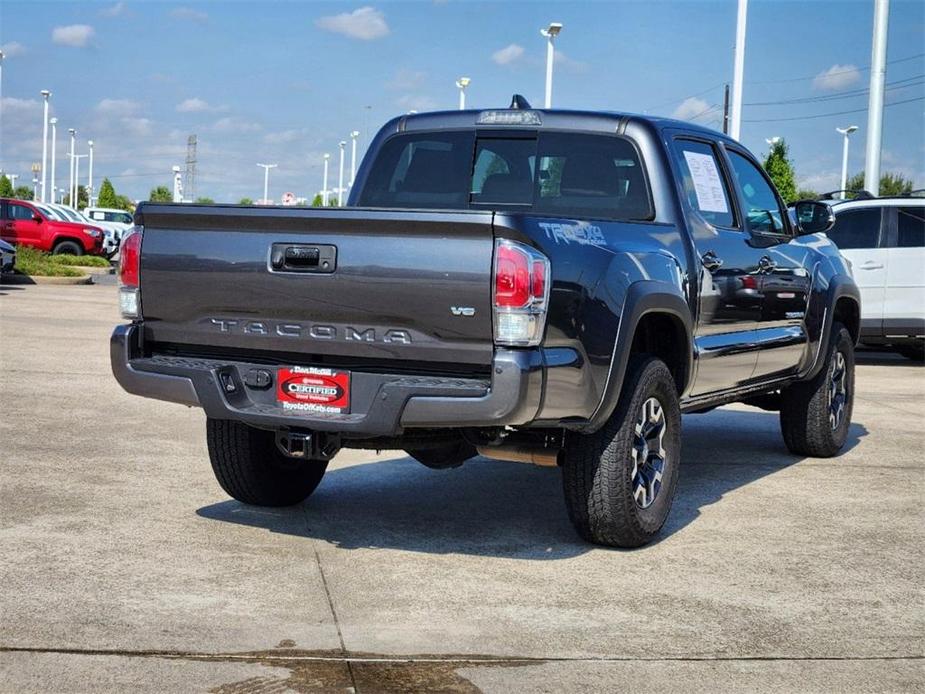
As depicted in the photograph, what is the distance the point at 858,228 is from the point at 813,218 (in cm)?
782

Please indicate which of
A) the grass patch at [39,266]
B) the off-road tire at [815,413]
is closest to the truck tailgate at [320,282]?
the off-road tire at [815,413]

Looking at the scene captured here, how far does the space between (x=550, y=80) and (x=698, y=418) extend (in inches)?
1157

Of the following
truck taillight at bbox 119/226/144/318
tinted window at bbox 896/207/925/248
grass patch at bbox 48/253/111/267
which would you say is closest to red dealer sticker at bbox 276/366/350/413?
truck taillight at bbox 119/226/144/318

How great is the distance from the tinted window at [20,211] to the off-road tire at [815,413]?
29.8 meters

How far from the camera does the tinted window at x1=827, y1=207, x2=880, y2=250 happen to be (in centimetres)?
1571

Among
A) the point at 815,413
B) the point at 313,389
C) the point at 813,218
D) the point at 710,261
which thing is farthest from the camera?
the point at 815,413

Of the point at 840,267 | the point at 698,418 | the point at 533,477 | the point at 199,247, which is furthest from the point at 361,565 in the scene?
the point at 698,418

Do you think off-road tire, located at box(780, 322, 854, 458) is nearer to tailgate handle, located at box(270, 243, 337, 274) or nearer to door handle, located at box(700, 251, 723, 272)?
door handle, located at box(700, 251, 723, 272)

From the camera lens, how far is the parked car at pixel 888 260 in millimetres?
15453

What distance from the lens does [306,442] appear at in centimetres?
562

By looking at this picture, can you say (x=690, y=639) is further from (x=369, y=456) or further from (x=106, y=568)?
(x=369, y=456)

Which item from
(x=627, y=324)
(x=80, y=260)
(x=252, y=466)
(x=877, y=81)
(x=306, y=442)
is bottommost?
(x=252, y=466)

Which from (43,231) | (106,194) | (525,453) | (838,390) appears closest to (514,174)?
(525,453)

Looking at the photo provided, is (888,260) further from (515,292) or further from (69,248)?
(69,248)
